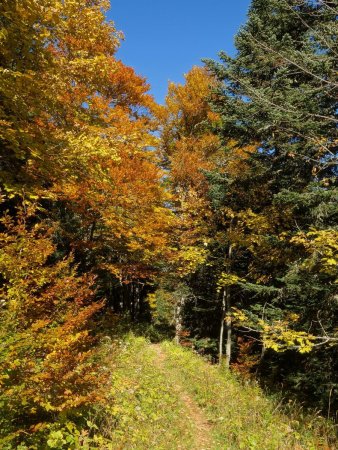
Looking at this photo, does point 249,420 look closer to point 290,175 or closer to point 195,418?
point 195,418

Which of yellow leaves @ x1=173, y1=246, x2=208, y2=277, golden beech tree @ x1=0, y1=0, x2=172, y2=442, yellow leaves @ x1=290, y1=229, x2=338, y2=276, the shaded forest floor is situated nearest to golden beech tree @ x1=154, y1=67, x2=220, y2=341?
yellow leaves @ x1=173, y1=246, x2=208, y2=277

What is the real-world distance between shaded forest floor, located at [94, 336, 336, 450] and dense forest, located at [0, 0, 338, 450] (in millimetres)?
130

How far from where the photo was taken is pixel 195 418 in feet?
26.8

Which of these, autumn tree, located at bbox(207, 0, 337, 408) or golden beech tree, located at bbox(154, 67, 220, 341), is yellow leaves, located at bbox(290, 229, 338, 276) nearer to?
autumn tree, located at bbox(207, 0, 337, 408)

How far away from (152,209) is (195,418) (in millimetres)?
8554

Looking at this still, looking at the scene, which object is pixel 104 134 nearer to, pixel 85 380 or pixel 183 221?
pixel 85 380

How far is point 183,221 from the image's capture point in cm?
1761

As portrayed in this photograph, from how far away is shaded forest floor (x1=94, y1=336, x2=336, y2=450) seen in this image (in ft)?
19.9

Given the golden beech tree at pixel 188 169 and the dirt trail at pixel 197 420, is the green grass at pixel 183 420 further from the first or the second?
the golden beech tree at pixel 188 169

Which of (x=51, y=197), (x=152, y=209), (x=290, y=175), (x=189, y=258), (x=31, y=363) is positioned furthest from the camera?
(x=189, y=258)

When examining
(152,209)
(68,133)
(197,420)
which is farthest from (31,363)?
(152,209)

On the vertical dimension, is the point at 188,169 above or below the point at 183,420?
above

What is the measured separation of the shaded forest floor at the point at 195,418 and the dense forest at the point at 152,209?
0.13 m

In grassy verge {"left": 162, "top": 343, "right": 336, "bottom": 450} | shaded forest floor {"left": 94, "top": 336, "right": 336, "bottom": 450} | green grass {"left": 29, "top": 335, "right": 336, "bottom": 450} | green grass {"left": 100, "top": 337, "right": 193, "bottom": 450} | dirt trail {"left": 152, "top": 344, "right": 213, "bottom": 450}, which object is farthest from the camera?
dirt trail {"left": 152, "top": 344, "right": 213, "bottom": 450}
